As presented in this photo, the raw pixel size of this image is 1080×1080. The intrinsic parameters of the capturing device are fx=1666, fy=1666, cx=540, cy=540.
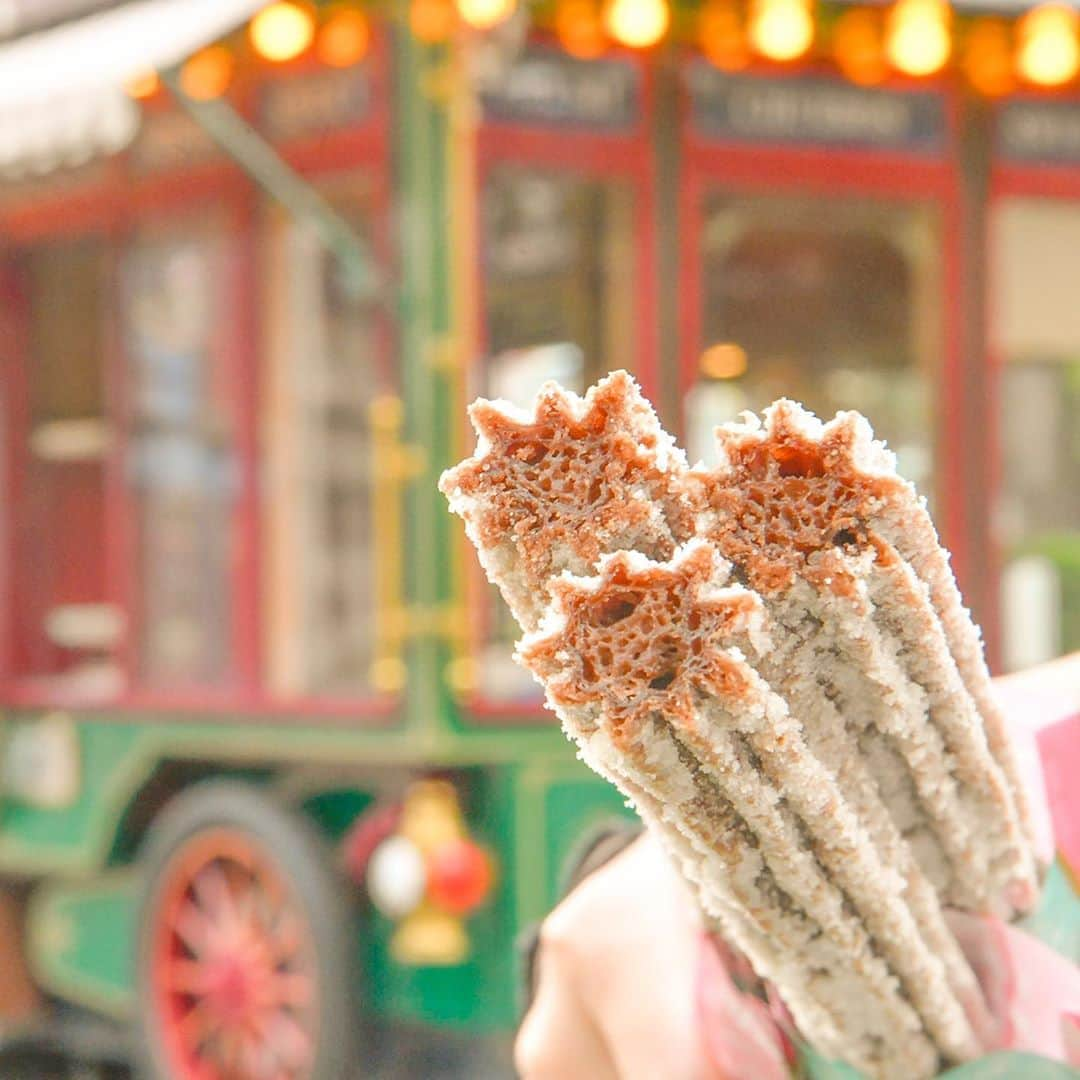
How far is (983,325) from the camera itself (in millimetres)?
4543

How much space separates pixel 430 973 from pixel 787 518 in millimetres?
3362

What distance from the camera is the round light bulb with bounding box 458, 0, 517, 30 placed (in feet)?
12.8

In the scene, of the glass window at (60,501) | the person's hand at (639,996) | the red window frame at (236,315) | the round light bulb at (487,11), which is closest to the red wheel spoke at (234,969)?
the red window frame at (236,315)

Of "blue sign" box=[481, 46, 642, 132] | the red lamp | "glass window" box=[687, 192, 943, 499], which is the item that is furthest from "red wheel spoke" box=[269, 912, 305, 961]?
"blue sign" box=[481, 46, 642, 132]

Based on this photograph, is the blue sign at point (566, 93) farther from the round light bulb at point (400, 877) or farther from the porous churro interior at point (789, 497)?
the porous churro interior at point (789, 497)

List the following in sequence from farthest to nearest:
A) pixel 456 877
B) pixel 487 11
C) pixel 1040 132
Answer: pixel 1040 132
pixel 487 11
pixel 456 877

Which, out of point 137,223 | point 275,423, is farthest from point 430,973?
point 137,223

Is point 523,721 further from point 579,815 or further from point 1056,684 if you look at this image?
point 1056,684

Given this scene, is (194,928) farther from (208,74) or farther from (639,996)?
(639,996)

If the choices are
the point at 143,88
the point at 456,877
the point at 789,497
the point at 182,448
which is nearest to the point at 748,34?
the point at 143,88

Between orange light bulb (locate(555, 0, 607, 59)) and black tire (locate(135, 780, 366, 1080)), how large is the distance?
2010mm

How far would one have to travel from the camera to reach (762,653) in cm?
85

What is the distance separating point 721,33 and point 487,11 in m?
0.67

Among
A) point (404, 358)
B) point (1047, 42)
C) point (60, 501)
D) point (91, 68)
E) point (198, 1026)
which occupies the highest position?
point (1047, 42)
